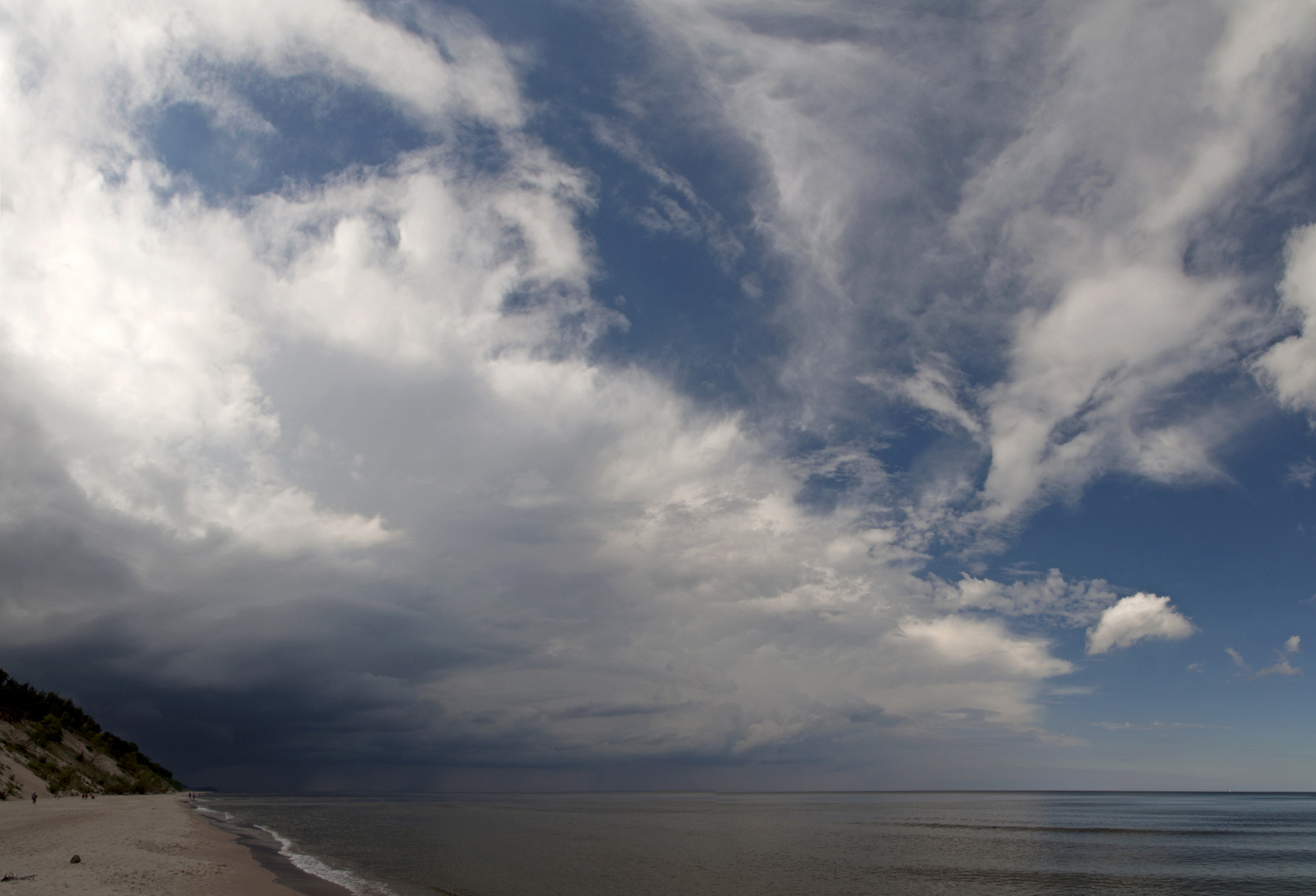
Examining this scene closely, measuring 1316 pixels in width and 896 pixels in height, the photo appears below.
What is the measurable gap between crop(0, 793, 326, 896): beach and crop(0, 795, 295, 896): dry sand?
42mm

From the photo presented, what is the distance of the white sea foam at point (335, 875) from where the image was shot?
39.0 metres

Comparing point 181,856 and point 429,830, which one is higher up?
point 181,856

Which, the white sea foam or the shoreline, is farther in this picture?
the white sea foam

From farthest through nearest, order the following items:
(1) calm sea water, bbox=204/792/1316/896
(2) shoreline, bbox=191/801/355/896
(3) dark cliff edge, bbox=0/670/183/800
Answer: (3) dark cliff edge, bbox=0/670/183/800
(1) calm sea water, bbox=204/792/1316/896
(2) shoreline, bbox=191/801/355/896

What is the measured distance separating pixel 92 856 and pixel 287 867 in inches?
468

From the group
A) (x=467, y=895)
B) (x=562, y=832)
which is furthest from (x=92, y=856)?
(x=562, y=832)

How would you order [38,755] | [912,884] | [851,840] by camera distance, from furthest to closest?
1. [38,755]
2. [851,840]
3. [912,884]

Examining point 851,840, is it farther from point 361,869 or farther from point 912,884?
point 361,869

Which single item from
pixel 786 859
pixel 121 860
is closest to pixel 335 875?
pixel 121 860

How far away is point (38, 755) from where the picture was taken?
12750 centimetres

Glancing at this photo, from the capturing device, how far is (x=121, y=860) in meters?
39.1

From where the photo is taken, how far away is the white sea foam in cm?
3903

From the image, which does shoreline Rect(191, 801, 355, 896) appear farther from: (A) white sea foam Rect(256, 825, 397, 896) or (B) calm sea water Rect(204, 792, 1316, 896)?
(B) calm sea water Rect(204, 792, 1316, 896)

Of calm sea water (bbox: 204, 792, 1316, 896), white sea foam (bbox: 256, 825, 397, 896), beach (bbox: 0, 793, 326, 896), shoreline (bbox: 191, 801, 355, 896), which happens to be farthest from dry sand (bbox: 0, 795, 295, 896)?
calm sea water (bbox: 204, 792, 1316, 896)
